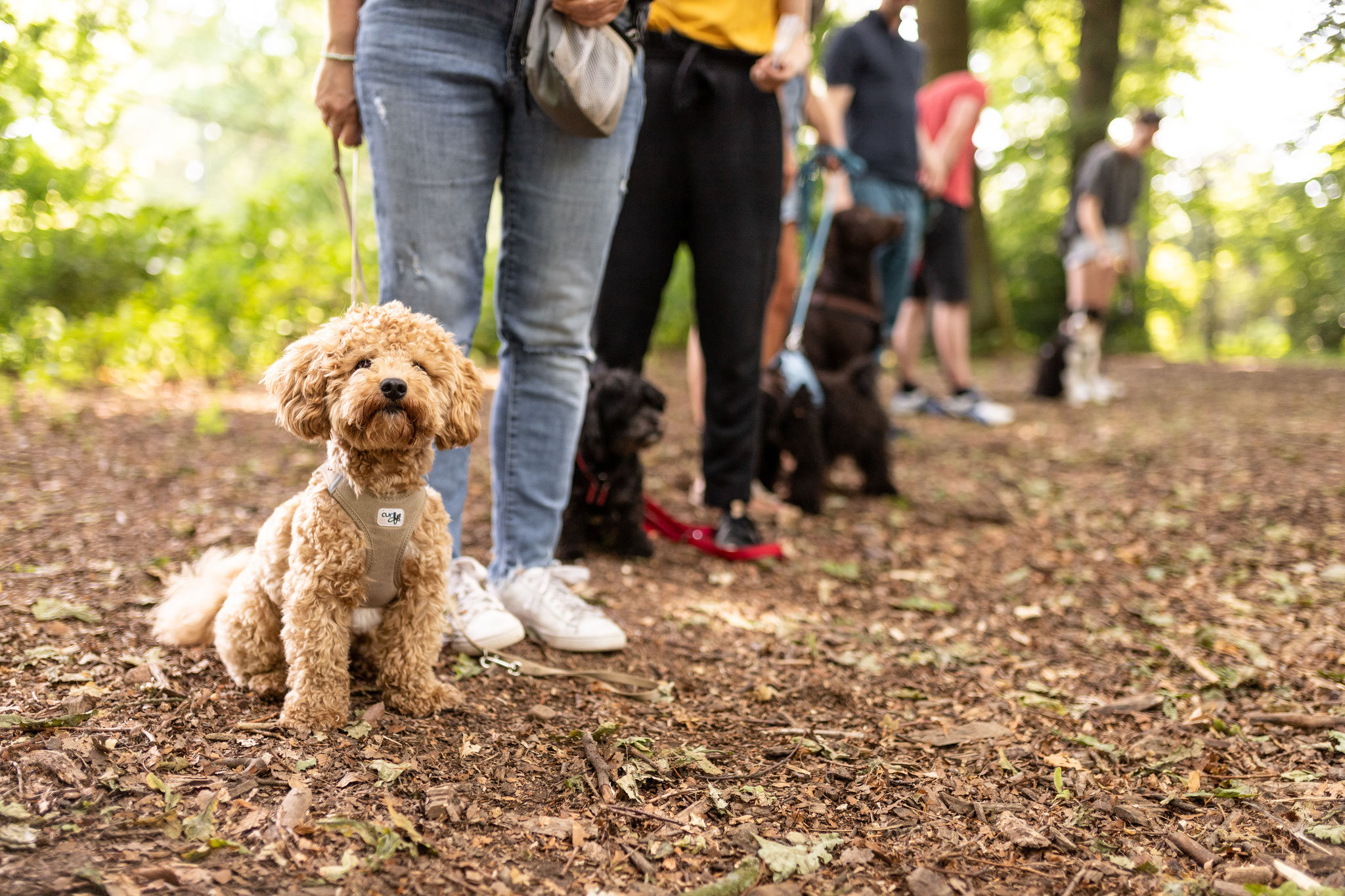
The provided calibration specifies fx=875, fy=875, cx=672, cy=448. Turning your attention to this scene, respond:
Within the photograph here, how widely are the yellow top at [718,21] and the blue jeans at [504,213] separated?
0.73 meters

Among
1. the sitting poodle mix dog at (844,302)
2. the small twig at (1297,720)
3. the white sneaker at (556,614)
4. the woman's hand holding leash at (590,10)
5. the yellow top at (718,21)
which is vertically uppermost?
the yellow top at (718,21)

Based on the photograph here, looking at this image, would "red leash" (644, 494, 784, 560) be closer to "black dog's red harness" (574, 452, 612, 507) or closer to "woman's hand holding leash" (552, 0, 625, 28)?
"black dog's red harness" (574, 452, 612, 507)

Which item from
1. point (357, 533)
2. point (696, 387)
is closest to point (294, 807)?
point (357, 533)

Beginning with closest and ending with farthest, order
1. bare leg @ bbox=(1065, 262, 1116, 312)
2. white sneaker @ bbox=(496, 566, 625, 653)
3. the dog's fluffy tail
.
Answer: the dog's fluffy tail
white sneaker @ bbox=(496, 566, 625, 653)
bare leg @ bbox=(1065, 262, 1116, 312)

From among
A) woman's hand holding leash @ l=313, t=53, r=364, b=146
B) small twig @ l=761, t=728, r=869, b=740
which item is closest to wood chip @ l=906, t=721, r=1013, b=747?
small twig @ l=761, t=728, r=869, b=740

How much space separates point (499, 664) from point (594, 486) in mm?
1217

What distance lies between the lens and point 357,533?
1.95 m

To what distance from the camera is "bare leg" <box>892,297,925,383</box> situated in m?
7.27

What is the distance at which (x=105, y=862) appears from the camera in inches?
57.6

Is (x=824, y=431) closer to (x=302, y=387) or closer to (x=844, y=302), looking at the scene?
(x=844, y=302)

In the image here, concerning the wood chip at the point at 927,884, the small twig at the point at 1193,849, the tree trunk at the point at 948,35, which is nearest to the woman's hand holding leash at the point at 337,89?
the wood chip at the point at 927,884

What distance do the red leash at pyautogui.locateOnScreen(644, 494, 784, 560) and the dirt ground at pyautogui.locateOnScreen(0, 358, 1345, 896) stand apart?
0.29ft

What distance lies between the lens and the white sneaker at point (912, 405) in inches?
291

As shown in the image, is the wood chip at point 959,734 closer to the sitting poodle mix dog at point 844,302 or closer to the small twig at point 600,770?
the small twig at point 600,770
